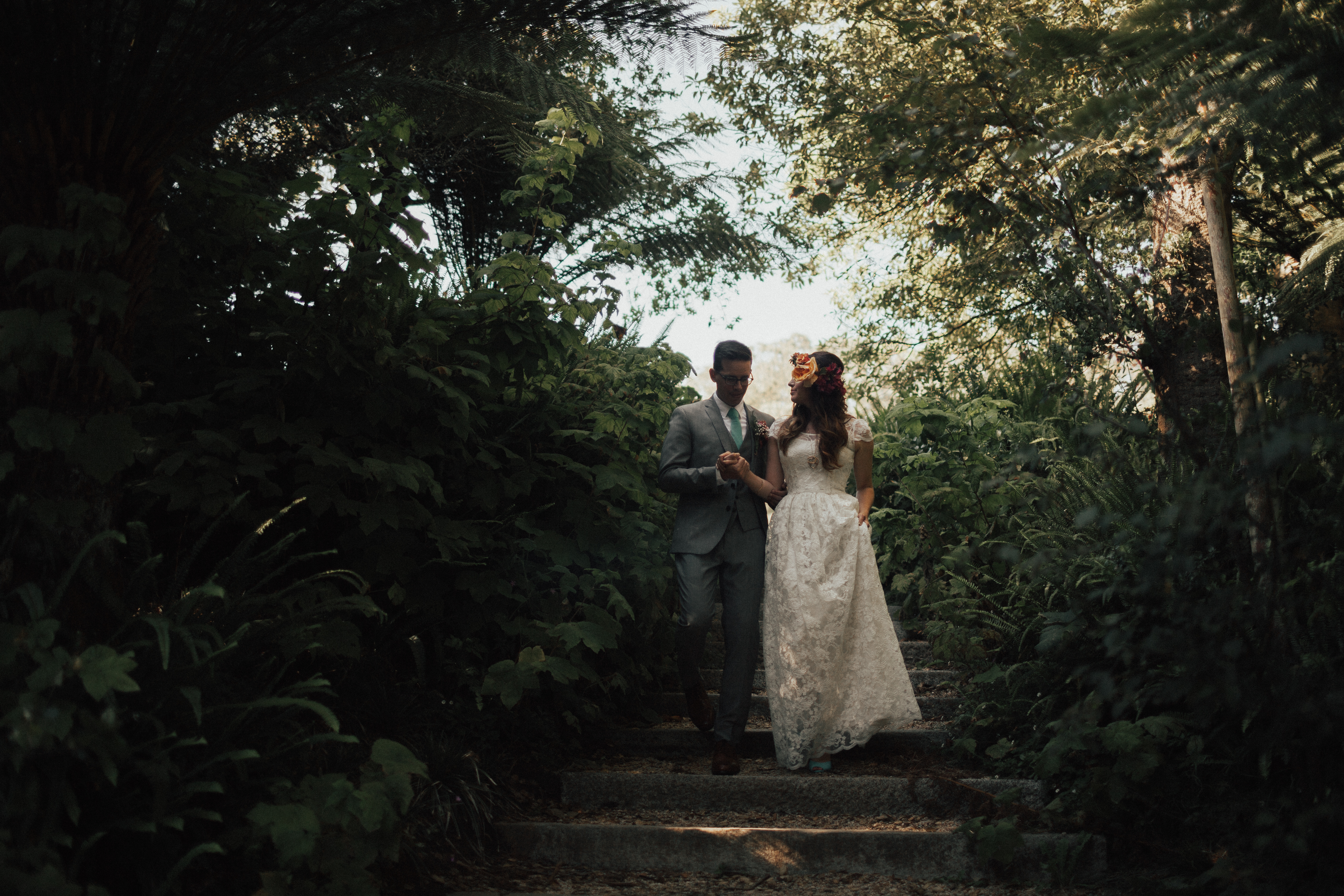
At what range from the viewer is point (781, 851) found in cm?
351

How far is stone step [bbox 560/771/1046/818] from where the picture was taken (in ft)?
12.7

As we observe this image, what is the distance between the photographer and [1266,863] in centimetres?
206

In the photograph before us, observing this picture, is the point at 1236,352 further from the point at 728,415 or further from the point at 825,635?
the point at 728,415

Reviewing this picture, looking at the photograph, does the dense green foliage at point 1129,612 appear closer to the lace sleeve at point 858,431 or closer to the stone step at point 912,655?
the stone step at point 912,655

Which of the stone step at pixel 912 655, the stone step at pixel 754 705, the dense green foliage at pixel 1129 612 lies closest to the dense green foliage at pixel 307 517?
the stone step at pixel 754 705

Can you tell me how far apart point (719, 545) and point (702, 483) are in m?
0.33

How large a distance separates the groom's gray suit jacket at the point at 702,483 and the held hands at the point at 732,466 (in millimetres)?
43

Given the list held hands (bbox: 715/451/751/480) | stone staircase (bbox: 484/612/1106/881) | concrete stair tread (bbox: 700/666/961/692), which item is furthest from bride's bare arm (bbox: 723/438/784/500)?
stone staircase (bbox: 484/612/1106/881)

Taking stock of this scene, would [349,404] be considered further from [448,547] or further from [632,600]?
[632,600]

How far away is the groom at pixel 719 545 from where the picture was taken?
4348 millimetres

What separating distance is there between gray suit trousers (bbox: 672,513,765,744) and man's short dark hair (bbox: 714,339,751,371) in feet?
2.49

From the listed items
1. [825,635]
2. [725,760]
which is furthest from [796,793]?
[825,635]

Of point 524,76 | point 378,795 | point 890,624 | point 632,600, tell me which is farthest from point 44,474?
point 524,76

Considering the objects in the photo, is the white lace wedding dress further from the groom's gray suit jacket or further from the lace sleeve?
the groom's gray suit jacket
